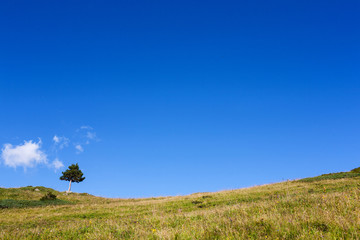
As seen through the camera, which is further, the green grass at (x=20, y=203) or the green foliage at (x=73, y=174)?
the green foliage at (x=73, y=174)

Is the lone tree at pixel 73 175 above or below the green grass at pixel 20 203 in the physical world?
above

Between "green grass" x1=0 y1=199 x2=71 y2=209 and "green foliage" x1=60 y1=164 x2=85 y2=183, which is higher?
"green foliage" x1=60 y1=164 x2=85 y2=183

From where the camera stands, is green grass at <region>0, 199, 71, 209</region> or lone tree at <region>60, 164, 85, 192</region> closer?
green grass at <region>0, 199, 71, 209</region>

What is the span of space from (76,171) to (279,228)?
208 feet

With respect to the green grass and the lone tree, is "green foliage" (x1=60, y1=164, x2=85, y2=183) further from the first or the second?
the green grass

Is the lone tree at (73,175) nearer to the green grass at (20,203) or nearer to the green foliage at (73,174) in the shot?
the green foliage at (73,174)

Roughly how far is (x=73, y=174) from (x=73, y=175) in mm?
279

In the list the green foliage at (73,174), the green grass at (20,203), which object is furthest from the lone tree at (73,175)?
the green grass at (20,203)

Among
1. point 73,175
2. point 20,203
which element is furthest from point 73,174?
point 20,203

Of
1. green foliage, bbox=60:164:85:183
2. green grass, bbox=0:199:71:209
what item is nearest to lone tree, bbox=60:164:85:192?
green foliage, bbox=60:164:85:183

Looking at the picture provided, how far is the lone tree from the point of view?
5797 cm

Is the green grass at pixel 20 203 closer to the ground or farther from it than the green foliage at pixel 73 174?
closer to the ground

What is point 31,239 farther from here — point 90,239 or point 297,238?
point 297,238

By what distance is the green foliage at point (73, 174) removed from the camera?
190 ft
